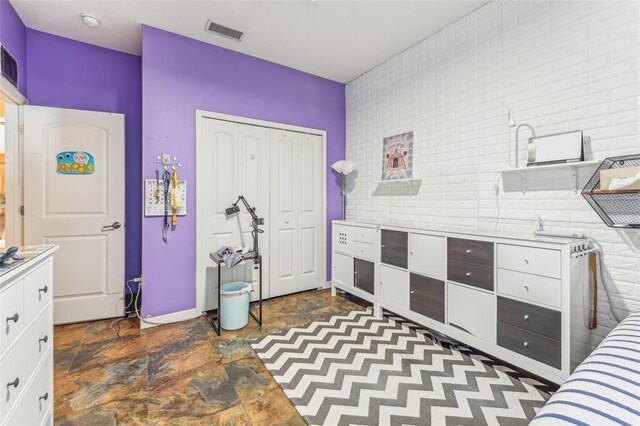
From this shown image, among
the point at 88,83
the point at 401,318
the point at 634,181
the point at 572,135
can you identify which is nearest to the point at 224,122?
the point at 88,83

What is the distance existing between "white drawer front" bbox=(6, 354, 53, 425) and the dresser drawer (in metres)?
2.53

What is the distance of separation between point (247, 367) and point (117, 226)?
208cm

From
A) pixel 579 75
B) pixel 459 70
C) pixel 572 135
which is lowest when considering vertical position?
pixel 572 135

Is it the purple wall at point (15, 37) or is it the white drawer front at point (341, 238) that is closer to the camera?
the purple wall at point (15, 37)

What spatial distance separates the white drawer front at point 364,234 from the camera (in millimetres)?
3115

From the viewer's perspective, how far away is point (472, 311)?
7.23 feet

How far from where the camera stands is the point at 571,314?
1.72 metres

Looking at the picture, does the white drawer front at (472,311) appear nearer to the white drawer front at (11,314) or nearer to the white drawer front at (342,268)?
the white drawer front at (342,268)

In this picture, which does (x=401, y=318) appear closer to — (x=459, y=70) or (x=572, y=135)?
(x=572, y=135)

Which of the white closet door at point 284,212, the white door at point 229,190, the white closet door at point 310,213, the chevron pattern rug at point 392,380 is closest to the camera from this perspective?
the chevron pattern rug at point 392,380

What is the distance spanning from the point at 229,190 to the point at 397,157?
196 cm

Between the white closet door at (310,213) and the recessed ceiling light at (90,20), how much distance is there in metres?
2.25

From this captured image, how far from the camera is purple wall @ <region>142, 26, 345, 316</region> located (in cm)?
281

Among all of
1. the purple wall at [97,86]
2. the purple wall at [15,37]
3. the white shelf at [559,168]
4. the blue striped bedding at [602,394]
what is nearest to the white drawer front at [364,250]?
the white shelf at [559,168]
